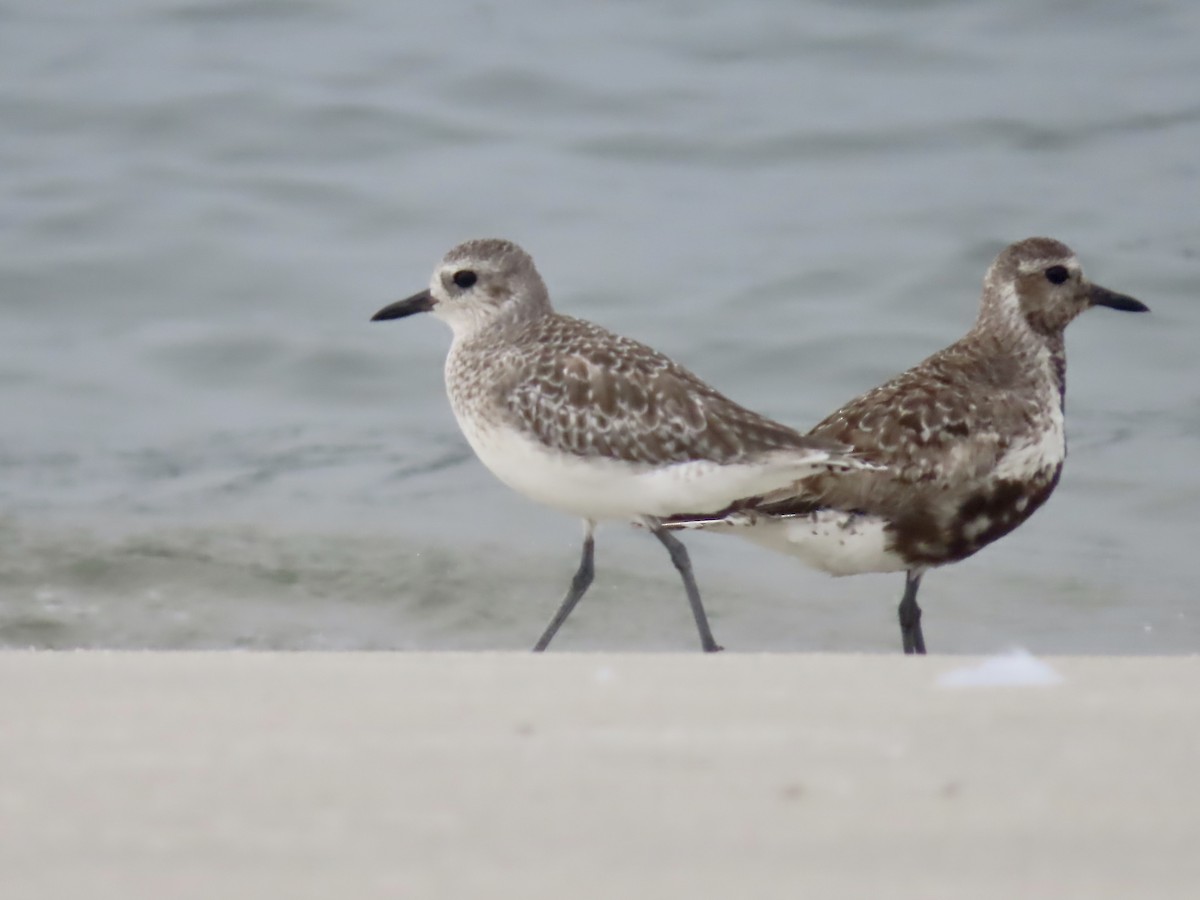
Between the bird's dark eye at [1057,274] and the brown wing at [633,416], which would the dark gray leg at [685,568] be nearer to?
the brown wing at [633,416]

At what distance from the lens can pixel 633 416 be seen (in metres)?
6.54

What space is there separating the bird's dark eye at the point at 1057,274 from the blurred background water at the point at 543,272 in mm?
1887

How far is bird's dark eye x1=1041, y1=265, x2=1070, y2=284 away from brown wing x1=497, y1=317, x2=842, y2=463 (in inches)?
34.3

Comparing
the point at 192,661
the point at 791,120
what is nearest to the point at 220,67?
the point at 791,120

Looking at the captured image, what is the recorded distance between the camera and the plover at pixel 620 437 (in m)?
6.45

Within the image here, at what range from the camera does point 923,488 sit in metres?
6.55

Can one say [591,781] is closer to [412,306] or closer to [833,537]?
[833,537]

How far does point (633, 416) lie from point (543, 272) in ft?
21.3

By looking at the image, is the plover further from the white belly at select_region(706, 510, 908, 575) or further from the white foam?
the white foam

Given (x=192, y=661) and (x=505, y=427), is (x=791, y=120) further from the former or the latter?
(x=192, y=661)

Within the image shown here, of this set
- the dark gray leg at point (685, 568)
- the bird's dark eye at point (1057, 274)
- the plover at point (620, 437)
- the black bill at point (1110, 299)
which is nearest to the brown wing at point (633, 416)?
the plover at point (620, 437)

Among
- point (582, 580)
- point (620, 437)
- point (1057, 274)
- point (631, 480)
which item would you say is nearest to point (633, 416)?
point (620, 437)

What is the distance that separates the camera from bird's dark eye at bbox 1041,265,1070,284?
7336mm

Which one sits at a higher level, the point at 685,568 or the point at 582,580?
the point at 685,568
